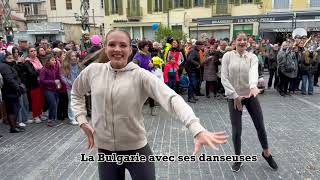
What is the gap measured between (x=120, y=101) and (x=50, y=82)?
17.5 feet

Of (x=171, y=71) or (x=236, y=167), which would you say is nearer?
(x=236, y=167)

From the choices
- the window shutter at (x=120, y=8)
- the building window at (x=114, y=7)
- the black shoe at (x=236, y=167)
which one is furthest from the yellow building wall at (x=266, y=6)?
the black shoe at (x=236, y=167)

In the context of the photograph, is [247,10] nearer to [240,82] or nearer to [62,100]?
[62,100]

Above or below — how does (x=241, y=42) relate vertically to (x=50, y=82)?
above

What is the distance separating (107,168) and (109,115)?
48 cm

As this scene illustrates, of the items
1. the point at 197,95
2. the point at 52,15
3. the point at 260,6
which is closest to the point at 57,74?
the point at 197,95

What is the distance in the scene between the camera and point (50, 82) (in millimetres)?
7242

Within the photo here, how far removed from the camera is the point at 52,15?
4984 cm

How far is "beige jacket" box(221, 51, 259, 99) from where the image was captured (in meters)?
4.18

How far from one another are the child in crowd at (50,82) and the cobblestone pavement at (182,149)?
0.44m

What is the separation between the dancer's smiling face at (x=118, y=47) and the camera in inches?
94.0

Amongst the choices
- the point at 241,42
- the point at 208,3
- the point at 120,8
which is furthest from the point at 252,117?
the point at 120,8

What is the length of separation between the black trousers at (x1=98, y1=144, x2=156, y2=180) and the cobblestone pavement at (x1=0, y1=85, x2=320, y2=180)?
176 centimetres

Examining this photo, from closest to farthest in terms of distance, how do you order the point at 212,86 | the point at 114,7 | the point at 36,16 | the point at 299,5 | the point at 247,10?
1. the point at 212,86
2. the point at 299,5
3. the point at 247,10
4. the point at 114,7
5. the point at 36,16
